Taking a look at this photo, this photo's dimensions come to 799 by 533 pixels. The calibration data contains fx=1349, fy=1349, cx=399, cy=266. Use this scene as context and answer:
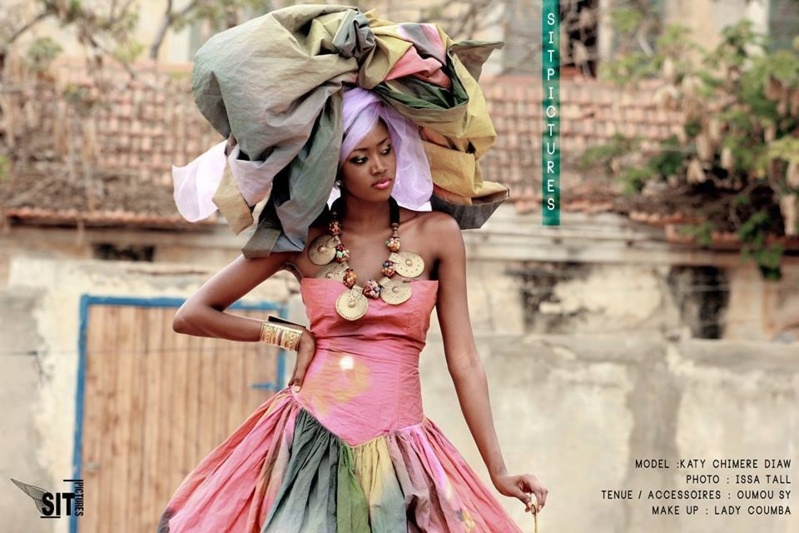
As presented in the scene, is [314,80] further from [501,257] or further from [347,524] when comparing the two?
[501,257]

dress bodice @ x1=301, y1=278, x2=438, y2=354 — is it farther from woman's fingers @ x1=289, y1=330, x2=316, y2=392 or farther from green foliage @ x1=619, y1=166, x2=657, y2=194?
green foliage @ x1=619, y1=166, x2=657, y2=194

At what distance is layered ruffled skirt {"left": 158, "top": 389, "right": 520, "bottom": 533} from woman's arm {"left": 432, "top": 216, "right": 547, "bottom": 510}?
3.8 inches

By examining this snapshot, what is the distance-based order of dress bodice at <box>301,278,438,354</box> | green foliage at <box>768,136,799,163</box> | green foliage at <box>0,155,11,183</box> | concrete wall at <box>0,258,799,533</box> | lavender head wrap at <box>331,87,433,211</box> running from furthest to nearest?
green foliage at <box>0,155,11,183</box> < green foliage at <box>768,136,799,163</box> < concrete wall at <box>0,258,799,533</box> < dress bodice at <box>301,278,438,354</box> < lavender head wrap at <box>331,87,433,211</box>

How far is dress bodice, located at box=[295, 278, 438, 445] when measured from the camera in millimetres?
3842

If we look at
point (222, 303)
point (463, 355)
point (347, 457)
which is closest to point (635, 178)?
point (463, 355)

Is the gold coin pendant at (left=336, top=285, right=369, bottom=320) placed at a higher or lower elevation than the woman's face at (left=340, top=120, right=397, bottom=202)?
lower

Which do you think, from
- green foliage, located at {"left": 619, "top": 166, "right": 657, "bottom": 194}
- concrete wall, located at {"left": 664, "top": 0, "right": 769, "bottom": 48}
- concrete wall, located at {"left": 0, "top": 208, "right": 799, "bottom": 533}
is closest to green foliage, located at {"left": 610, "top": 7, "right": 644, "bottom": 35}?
green foliage, located at {"left": 619, "top": 166, "right": 657, "bottom": 194}

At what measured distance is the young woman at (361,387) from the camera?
3707mm

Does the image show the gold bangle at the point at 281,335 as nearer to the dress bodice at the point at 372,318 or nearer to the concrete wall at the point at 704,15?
the dress bodice at the point at 372,318

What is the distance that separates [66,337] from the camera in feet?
28.7

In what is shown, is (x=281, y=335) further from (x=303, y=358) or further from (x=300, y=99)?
(x=300, y=99)

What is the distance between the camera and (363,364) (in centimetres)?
389

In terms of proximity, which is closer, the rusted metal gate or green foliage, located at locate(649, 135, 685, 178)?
the rusted metal gate

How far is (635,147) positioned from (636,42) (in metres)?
2.31
